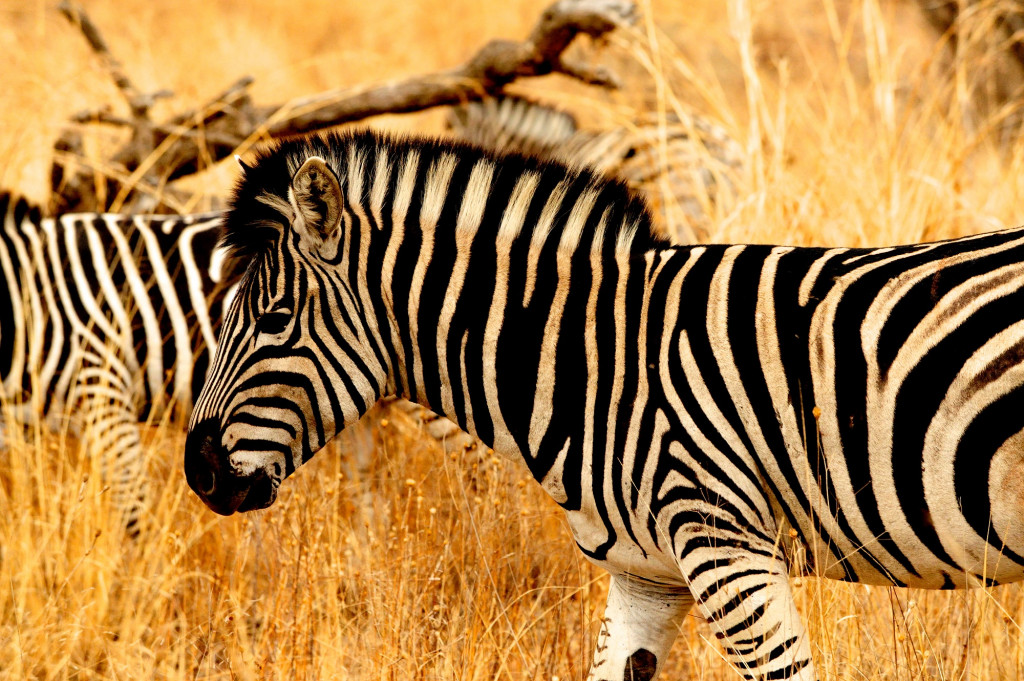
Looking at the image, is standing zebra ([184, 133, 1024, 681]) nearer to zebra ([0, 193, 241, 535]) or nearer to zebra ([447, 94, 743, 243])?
zebra ([0, 193, 241, 535])

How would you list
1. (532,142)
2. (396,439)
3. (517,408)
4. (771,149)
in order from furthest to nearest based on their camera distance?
1. (532,142)
2. (771,149)
3. (396,439)
4. (517,408)

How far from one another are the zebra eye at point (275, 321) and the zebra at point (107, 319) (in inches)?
94.1

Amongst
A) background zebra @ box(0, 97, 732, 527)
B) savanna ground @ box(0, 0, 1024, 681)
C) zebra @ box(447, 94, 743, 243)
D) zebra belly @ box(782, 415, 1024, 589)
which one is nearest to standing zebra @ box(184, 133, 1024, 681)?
zebra belly @ box(782, 415, 1024, 589)

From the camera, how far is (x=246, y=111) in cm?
654

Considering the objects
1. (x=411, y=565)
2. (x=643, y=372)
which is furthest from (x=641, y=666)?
(x=411, y=565)

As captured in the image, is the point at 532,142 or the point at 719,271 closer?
the point at 719,271

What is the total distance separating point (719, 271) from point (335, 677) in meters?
1.80

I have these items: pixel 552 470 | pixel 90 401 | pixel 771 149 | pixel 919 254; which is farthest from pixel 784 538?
pixel 771 149

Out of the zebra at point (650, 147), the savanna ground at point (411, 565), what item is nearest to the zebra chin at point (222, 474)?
the savanna ground at point (411, 565)

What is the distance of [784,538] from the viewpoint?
8.59 ft

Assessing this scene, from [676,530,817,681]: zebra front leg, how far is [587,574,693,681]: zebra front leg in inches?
16.4

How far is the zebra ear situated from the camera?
267 centimetres

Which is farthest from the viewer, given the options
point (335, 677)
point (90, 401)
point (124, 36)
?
point (124, 36)

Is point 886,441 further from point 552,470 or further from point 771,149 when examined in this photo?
point 771,149
